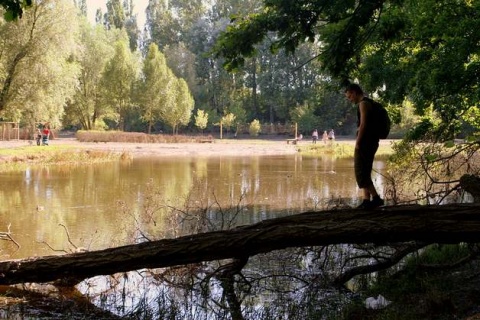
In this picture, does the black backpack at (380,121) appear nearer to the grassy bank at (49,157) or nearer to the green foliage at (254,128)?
the grassy bank at (49,157)

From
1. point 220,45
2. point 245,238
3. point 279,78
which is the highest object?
point 279,78

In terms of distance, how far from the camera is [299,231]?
→ 5754mm

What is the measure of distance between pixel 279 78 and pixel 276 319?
67.0 m

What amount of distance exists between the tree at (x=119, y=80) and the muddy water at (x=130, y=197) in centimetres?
2728

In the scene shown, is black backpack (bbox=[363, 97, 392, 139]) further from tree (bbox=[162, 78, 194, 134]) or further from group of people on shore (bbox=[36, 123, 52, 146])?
tree (bbox=[162, 78, 194, 134])

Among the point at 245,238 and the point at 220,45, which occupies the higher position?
the point at 220,45

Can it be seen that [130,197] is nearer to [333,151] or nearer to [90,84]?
[333,151]

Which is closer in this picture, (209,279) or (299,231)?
(299,231)

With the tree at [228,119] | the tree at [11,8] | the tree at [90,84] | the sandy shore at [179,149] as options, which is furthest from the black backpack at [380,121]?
the tree at [228,119]

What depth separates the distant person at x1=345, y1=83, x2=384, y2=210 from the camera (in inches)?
241

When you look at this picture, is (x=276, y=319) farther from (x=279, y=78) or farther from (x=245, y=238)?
(x=279, y=78)

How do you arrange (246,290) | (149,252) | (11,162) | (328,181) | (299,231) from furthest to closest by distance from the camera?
(11,162) → (328,181) → (246,290) → (149,252) → (299,231)

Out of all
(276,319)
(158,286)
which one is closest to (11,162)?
(158,286)

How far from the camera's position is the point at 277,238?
5.82 m
